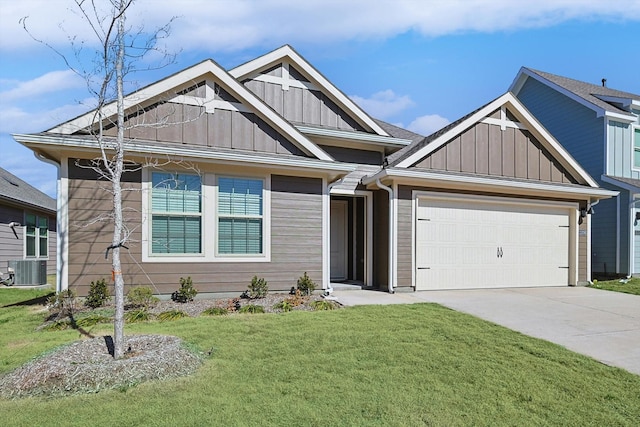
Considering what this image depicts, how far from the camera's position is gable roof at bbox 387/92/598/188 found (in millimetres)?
9539

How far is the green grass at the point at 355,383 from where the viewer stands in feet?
10.4

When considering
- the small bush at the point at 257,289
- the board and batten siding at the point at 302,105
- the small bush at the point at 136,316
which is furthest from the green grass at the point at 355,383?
the board and batten siding at the point at 302,105

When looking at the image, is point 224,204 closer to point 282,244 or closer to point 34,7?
point 282,244

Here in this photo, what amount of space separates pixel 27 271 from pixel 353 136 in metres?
11.1

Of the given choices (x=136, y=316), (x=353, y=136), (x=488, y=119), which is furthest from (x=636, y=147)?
(x=136, y=316)

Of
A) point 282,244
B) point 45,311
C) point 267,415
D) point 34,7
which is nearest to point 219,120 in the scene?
point 282,244

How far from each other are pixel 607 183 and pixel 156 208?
14.1 meters

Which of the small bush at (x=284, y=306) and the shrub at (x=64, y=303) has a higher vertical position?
the shrub at (x=64, y=303)

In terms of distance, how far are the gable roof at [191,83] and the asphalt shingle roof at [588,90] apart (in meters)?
11.4

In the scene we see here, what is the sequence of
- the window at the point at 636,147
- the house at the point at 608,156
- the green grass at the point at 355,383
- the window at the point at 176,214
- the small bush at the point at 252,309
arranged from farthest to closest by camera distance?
the window at the point at 636,147
the house at the point at 608,156
the window at the point at 176,214
the small bush at the point at 252,309
the green grass at the point at 355,383

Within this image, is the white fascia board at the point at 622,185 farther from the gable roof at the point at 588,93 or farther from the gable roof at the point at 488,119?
the gable roof at the point at 488,119

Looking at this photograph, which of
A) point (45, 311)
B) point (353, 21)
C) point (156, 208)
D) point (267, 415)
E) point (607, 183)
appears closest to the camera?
point (267, 415)

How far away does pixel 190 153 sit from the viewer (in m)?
7.46

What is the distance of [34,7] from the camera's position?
5.13 meters
